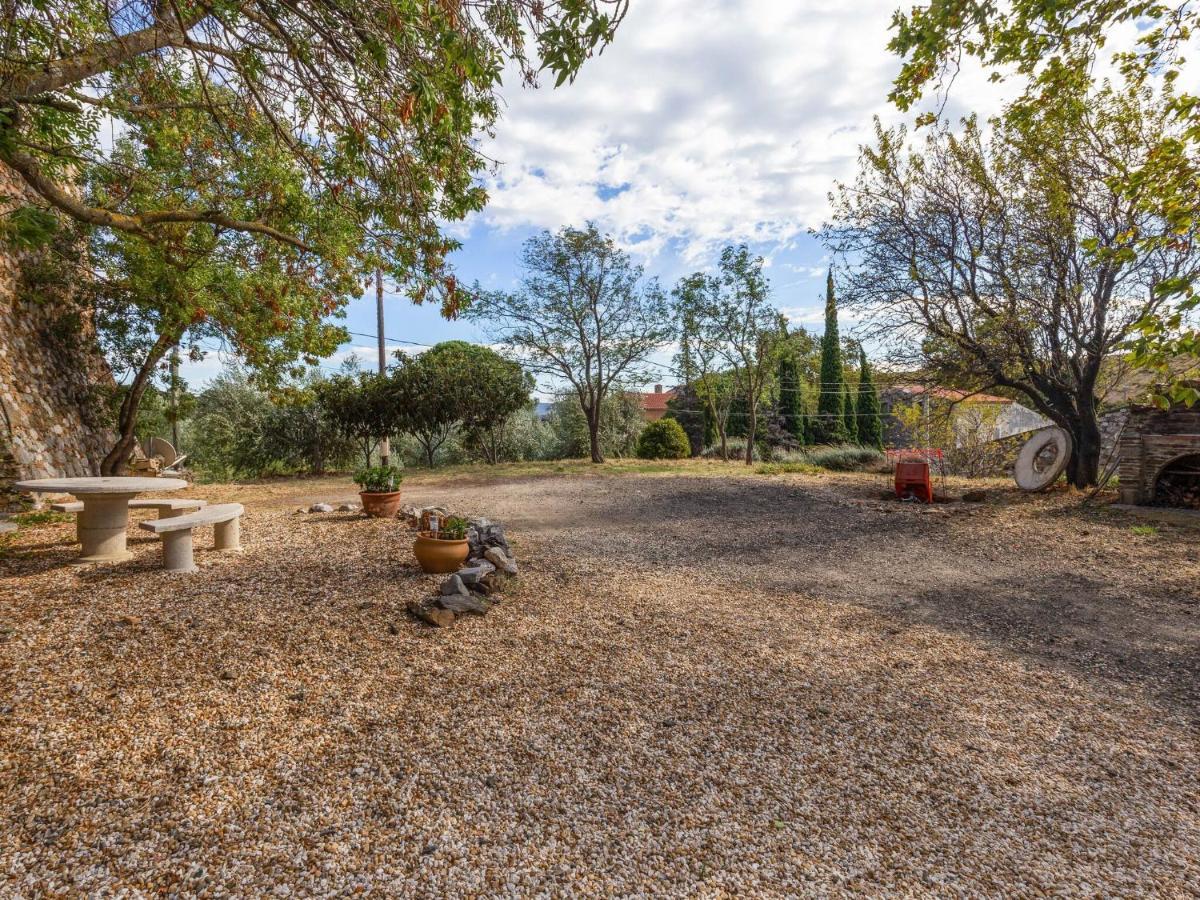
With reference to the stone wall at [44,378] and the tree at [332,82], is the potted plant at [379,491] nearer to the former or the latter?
the tree at [332,82]

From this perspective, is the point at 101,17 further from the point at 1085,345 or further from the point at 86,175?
the point at 1085,345

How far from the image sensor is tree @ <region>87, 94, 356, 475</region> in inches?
221

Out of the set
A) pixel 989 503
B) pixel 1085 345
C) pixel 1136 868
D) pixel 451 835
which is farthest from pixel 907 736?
pixel 1085 345

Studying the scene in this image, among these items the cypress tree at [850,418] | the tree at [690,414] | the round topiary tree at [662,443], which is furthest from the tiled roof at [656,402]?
the round topiary tree at [662,443]

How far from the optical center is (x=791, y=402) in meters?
26.4

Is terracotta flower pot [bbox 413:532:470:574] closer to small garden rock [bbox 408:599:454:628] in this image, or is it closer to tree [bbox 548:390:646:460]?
small garden rock [bbox 408:599:454:628]

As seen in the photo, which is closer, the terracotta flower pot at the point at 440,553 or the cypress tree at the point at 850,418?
the terracotta flower pot at the point at 440,553

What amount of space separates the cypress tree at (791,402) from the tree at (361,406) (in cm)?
1762

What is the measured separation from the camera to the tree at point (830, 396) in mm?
26125

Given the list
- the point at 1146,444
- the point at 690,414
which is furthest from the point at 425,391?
the point at 690,414

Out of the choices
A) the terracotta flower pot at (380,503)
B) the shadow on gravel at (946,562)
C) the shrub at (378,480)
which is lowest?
the shadow on gravel at (946,562)

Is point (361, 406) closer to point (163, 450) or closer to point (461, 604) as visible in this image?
point (163, 450)

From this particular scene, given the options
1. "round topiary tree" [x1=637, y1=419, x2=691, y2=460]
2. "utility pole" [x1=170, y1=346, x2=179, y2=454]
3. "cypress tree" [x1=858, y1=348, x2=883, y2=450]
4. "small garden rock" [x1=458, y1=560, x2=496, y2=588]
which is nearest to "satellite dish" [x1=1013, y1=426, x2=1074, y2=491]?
"small garden rock" [x1=458, y1=560, x2=496, y2=588]

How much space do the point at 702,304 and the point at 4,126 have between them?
594 inches
